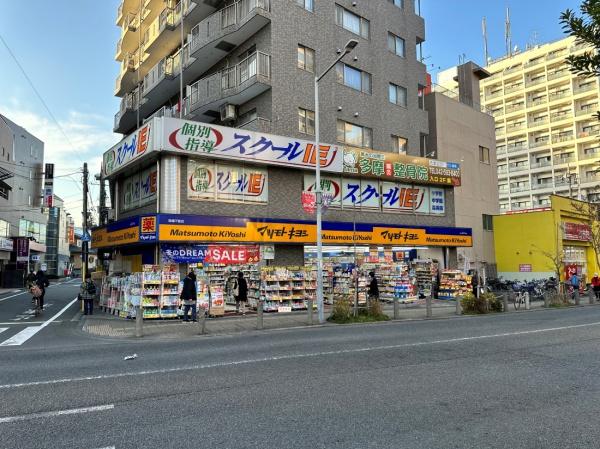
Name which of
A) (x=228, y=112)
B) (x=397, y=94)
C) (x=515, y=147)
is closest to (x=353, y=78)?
(x=397, y=94)

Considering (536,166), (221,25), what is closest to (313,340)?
(221,25)

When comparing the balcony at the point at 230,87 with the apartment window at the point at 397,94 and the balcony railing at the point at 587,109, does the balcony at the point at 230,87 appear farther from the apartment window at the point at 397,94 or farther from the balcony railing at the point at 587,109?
the balcony railing at the point at 587,109

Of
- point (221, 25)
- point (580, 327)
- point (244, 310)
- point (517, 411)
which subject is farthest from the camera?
point (221, 25)

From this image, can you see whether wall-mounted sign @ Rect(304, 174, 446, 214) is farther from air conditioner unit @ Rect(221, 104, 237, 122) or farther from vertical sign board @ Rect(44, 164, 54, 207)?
vertical sign board @ Rect(44, 164, 54, 207)

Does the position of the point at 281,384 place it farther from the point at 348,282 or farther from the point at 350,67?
the point at 350,67

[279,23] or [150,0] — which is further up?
[150,0]

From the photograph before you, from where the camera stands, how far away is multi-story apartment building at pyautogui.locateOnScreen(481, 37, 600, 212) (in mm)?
63219

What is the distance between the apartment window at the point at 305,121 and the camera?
2355 centimetres

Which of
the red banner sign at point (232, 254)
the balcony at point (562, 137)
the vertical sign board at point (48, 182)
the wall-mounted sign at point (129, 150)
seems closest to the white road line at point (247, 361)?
the red banner sign at point (232, 254)

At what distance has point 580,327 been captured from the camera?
1415cm

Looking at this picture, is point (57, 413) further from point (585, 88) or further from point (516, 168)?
point (516, 168)

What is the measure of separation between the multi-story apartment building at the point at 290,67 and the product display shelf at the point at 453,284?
862 cm

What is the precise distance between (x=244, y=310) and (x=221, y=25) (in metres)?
15.5

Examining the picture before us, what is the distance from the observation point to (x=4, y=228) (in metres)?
45.2
